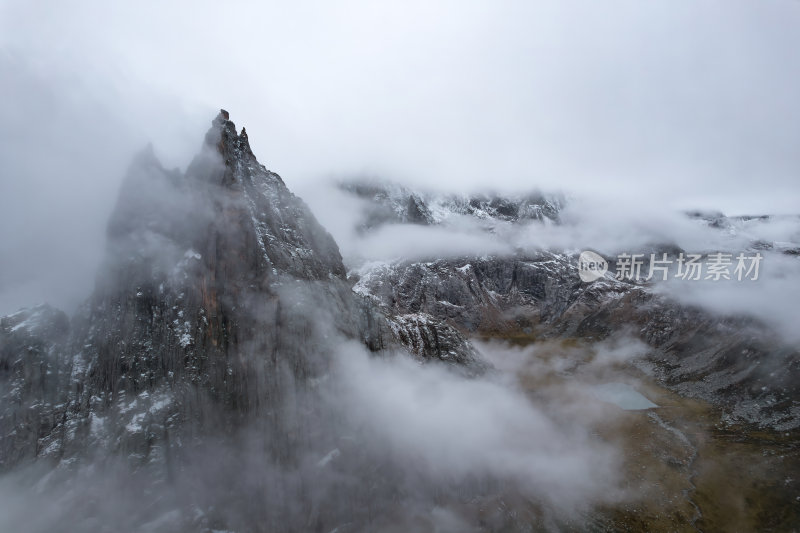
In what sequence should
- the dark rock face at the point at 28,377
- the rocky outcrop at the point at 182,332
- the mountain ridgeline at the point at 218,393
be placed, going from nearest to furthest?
the dark rock face at the point at 28,377 → the mountain ridgeline at the point at 218,393 → the rocky outcrop at the point at 182,332

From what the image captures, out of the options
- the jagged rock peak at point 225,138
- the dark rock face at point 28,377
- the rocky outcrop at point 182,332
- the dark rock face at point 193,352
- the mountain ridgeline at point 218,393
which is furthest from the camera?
the jagged rock peak at point 225,138

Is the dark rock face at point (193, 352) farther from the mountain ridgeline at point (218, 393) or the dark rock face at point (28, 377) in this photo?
the mountain ridgeline at point (218, 393)

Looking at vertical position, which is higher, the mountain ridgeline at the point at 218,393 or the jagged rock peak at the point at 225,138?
the jagged rock peak at the point at 225,138

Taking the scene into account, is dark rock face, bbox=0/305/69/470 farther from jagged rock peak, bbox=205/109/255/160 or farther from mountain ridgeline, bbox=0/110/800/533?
jagged rock peak, bbox=205/109/255/160

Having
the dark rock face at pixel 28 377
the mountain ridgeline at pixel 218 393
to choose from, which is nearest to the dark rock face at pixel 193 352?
the dark rock face at pixel 28 377

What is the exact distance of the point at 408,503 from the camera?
129m

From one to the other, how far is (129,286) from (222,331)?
27.7 meters

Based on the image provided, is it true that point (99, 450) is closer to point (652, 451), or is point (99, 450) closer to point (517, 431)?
point (517, 431)

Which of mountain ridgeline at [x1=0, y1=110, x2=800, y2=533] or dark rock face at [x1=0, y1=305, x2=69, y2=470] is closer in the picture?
dark rock face at [x1=0, y1=305, x2=69, y2=470]

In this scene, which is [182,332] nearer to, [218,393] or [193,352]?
[193,352]

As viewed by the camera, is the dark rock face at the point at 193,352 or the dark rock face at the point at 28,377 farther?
the dark rock face at the point at 193,352

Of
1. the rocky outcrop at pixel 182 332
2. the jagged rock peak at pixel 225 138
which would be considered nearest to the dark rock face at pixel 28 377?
the rocky outcrop at pixel 182 332

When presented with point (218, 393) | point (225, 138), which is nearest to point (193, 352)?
point (218, 393)

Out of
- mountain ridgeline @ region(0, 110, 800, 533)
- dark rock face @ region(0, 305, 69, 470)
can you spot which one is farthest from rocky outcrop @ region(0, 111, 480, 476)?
mountain ridgeline @ region(0, 110, 800, 533)
